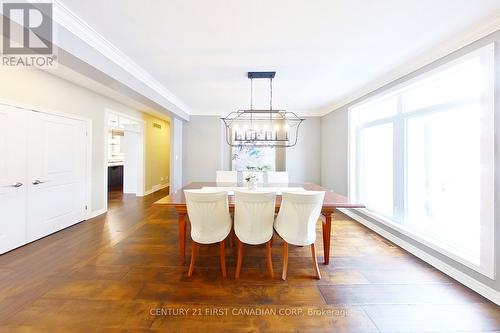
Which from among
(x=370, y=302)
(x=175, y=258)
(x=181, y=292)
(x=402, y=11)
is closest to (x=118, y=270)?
(x=175, y=258)

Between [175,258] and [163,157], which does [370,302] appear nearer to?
[175,258]

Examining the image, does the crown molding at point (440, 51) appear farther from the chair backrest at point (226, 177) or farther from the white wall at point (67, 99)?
the white wall at point (67, 99)

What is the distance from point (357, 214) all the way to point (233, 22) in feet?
12.3

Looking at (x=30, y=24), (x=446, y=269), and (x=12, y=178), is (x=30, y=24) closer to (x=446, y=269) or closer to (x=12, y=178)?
(x=12, y=178)

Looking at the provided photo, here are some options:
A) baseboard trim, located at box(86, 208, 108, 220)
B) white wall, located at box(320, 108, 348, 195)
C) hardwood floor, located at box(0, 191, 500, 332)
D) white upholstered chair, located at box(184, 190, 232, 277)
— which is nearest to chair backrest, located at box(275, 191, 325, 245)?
hardwood floor, located at box(0, 191, 500, 332)

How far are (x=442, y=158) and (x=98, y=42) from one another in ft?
13.3

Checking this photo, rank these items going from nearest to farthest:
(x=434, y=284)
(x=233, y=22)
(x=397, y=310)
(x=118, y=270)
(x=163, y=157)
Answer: (x=397, y=310)
(x=233, y=22)
(x=434, y=284)
(x=118, y=270)
(x=163, y=157)

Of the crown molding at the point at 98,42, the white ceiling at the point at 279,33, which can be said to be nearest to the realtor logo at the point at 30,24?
the crown molding at the point at 98,42

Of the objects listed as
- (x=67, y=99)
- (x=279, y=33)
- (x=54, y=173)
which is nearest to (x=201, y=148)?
(x=67, y=99)

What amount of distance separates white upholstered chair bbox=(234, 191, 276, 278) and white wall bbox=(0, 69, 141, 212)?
10.5 ft

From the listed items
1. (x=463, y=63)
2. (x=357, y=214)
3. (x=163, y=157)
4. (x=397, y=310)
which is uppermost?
(x=463, y=63)

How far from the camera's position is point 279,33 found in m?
2.03

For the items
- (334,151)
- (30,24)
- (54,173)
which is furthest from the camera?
(334,151)

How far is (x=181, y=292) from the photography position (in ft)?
6.30
